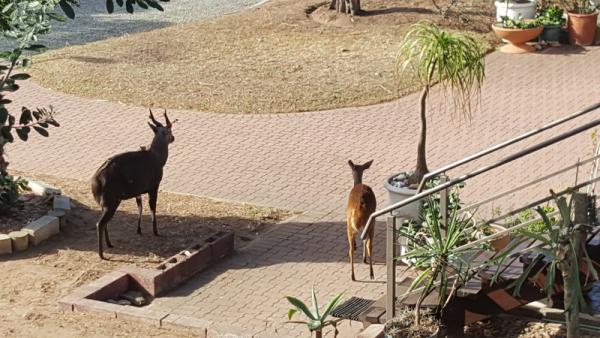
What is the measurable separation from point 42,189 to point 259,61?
8.02 metres

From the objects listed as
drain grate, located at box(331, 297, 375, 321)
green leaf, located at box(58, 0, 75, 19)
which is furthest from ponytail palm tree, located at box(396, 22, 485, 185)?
green leaf, located at box(58, 0, 75, 19)

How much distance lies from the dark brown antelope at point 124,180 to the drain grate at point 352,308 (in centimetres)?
277

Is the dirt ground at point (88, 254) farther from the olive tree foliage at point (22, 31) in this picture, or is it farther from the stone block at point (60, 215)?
the olive tree foliage at point (22, 31)

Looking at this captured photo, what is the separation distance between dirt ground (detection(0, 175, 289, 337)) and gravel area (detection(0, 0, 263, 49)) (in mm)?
9490

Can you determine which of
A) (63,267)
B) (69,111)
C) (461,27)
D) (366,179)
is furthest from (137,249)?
(461,27)

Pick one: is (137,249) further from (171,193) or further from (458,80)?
(458,80)

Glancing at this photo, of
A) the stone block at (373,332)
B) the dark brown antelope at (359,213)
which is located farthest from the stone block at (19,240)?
the stone block at (373,332)

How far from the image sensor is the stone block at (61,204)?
496 inches

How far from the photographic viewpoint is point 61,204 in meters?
12.6

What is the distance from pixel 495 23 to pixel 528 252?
13560 millimetres

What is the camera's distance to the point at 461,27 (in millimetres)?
22344

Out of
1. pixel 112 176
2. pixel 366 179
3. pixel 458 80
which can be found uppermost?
pixel 458 80

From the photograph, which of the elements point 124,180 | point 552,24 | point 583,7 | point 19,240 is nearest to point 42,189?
point 19,240

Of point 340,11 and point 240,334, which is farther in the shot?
point 340,11
